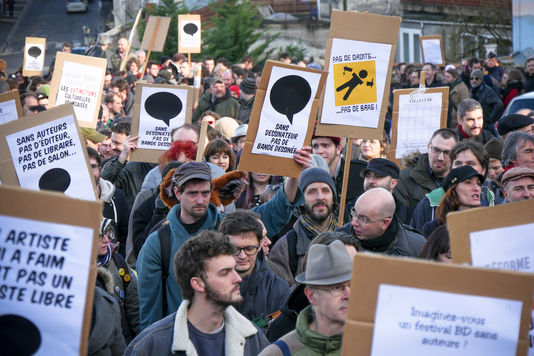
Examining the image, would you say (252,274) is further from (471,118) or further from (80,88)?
(80,88)

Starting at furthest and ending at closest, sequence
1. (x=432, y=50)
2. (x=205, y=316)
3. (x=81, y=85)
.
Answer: (x=432, y=50) < (x=81, y=85) < (x=205, y=316)

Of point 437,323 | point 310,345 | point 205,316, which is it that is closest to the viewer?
point 437,323

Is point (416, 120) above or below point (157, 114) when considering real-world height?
below

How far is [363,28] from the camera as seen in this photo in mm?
7648

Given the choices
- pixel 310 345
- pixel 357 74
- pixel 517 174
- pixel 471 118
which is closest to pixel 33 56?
pixel 471 118

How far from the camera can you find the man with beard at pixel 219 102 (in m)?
14.2

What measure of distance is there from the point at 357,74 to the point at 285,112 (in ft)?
4.36

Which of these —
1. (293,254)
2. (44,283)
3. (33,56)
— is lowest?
(293,254)

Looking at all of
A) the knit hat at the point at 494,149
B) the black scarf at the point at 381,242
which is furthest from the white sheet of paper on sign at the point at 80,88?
the black scarf at the point at 381,242

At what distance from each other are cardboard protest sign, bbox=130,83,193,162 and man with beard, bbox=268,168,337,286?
301 centimetres

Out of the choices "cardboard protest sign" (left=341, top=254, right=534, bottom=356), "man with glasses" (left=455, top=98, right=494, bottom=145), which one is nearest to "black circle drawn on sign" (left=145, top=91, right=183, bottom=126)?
"man with glasses" (left=455, top=98, right=494, bottom=145)

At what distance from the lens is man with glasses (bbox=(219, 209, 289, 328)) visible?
17.9 ft

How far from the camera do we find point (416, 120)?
9406mm

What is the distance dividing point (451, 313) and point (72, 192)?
3475mm
